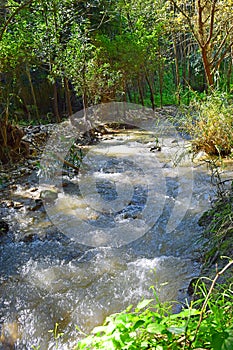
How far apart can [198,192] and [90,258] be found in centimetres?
195

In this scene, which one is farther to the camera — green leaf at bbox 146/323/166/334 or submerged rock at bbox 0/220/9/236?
submerged rock at bbox 0/220/9/236

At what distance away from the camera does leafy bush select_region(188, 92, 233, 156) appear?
175 inches

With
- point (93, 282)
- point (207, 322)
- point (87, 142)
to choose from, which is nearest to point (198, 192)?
point (93, 282)

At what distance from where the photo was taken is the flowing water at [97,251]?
7.80ft

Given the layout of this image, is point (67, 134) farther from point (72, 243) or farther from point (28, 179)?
point (72, 243)

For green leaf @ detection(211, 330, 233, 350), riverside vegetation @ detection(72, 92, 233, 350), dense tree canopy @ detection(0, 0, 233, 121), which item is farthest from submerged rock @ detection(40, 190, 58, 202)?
green leaf @ detection(211, 330, 233, 350)

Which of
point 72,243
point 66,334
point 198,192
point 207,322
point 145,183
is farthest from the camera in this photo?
point 145,183

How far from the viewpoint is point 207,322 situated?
917 mm

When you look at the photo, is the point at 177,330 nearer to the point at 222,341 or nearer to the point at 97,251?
the point at 222,341

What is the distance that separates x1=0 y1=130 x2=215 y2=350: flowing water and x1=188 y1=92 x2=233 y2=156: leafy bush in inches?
19.4

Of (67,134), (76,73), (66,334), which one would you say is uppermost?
(76,73)

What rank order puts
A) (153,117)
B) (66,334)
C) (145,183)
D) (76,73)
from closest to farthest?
1. (66,334)
2. (145,183)
3. (76,73)
4. (153,117)

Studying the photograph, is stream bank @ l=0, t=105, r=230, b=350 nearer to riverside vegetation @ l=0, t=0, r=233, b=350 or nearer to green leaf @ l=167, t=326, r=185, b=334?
riverside vegetation @ l=0, t=0, r=233, b=350

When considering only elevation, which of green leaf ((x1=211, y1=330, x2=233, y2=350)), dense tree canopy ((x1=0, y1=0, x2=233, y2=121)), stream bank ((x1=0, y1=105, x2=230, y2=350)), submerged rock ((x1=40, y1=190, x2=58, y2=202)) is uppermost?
dense tree canopy ((x1=0, y1=0, x2=233, y2=121))
